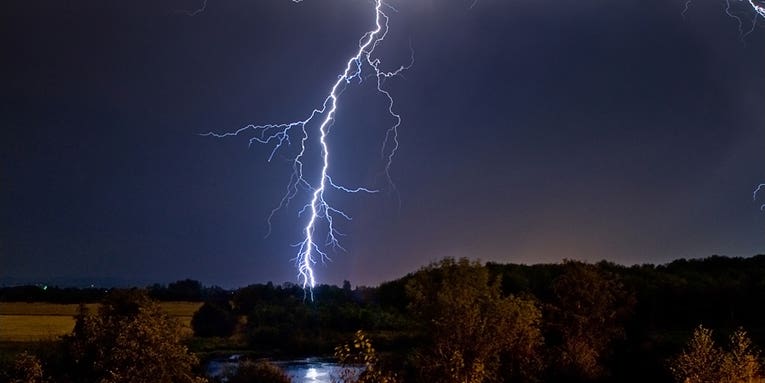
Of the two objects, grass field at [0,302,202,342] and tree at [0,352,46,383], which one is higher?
grass field at [0,302,202,342]

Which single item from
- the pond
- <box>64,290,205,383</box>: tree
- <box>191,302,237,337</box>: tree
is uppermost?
<box>191,302,237,337</box>: tree

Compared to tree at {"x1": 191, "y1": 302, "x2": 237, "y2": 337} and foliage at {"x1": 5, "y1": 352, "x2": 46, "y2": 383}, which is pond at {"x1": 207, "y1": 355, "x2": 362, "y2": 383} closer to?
tree at {"x1": 191, "y1": 302, "x2": 237, "y2": 337}

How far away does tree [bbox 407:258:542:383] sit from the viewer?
2034cm

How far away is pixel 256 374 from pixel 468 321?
29.5 feet

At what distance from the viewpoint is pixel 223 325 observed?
56.5 metres

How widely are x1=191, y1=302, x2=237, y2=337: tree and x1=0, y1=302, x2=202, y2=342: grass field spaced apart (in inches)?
29.0

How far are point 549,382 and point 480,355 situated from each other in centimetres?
858

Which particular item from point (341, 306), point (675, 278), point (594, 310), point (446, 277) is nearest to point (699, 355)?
point (446, 277)

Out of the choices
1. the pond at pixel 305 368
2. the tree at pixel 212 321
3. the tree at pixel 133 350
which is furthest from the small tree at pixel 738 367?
the tree at pixel 212 321

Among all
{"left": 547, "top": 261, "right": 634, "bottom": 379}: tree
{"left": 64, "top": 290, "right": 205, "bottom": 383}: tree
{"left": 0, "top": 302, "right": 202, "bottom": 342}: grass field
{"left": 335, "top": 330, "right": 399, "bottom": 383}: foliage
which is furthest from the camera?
{"left": 0, "top": 302, "right": 202, "bottom": 342}: grass field

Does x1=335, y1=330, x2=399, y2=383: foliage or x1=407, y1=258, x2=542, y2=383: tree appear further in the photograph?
x1=407, y1=258, x2=542, y2=383: tree

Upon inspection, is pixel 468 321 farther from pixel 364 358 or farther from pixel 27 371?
pixel 27 371

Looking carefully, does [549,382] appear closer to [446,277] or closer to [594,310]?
[594,310]

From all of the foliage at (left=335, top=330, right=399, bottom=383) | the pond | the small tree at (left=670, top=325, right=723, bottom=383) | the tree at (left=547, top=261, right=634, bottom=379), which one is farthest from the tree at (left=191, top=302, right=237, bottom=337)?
the foliage at (left=335, top=330, right=399, bottom=383)
